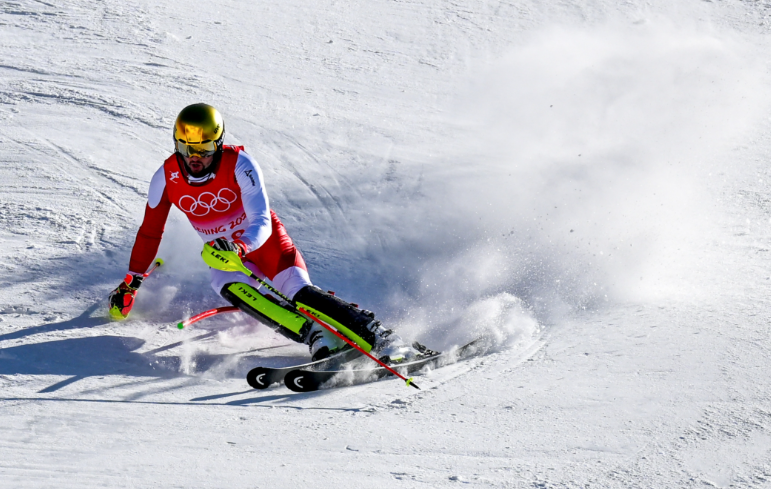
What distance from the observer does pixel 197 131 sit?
470cm

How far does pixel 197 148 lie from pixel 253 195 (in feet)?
1.52

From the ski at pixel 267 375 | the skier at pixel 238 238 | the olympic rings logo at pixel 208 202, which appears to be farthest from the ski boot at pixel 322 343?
the olympic rings logo at pixel 208 202

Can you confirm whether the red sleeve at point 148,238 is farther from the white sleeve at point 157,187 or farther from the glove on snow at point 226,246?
the glove on snow at point 226,246

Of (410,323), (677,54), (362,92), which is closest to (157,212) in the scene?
(410,323)

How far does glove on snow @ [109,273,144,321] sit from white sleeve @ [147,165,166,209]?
1.70 feet

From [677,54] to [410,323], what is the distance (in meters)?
7.27

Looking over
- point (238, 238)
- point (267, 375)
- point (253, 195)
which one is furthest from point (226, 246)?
point (267, 375)

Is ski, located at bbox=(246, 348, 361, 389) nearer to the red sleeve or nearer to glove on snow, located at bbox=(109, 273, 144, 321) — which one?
glove on snow, located at bbox=(109, 273, 144, 321)

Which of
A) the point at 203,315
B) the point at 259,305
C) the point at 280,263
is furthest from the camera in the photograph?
the point at 280,263

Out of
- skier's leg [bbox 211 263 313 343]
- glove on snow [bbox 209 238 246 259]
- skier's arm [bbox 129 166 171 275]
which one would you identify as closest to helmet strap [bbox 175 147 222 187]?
skier's arm [bbox 129 166 171 275]

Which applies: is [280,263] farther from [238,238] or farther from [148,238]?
[148,238]

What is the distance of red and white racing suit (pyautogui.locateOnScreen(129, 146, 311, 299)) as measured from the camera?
495 cm

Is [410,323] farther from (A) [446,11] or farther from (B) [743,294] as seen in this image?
(A) [446,11]

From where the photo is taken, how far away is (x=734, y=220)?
7242mm
